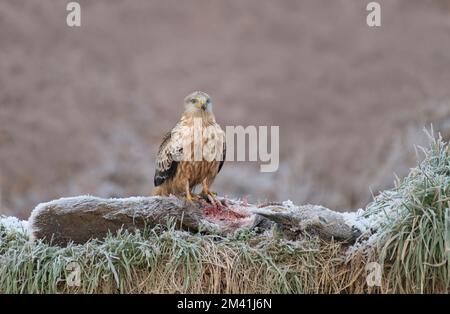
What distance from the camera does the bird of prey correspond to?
4.39 metres

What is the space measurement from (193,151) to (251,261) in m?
0.86

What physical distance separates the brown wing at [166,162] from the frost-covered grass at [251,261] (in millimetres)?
634

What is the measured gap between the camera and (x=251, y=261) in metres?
3.82

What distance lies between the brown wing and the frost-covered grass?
0.63 meters

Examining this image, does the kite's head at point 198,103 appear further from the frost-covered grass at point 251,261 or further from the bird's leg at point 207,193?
the frost-covered grass at point 251,261

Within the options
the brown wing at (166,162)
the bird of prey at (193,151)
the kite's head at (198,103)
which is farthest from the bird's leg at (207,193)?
the kite's head at (198,103)

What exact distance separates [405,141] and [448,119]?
947mm

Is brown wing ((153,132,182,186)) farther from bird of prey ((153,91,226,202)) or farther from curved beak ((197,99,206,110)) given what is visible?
curved beak ((197,99,206,110))

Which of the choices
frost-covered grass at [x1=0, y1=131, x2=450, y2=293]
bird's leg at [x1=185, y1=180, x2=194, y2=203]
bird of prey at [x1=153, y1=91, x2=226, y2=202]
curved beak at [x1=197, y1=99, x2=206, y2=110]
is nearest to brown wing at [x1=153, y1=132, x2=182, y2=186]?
bird of prey at [x1=153, y1=91, x2=226, y2=202]

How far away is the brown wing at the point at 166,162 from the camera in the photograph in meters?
4.44

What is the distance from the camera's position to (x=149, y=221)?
4.00 metres

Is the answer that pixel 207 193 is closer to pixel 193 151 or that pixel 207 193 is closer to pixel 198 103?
pixel 193 151

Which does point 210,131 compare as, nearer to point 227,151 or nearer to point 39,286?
point 227,151
